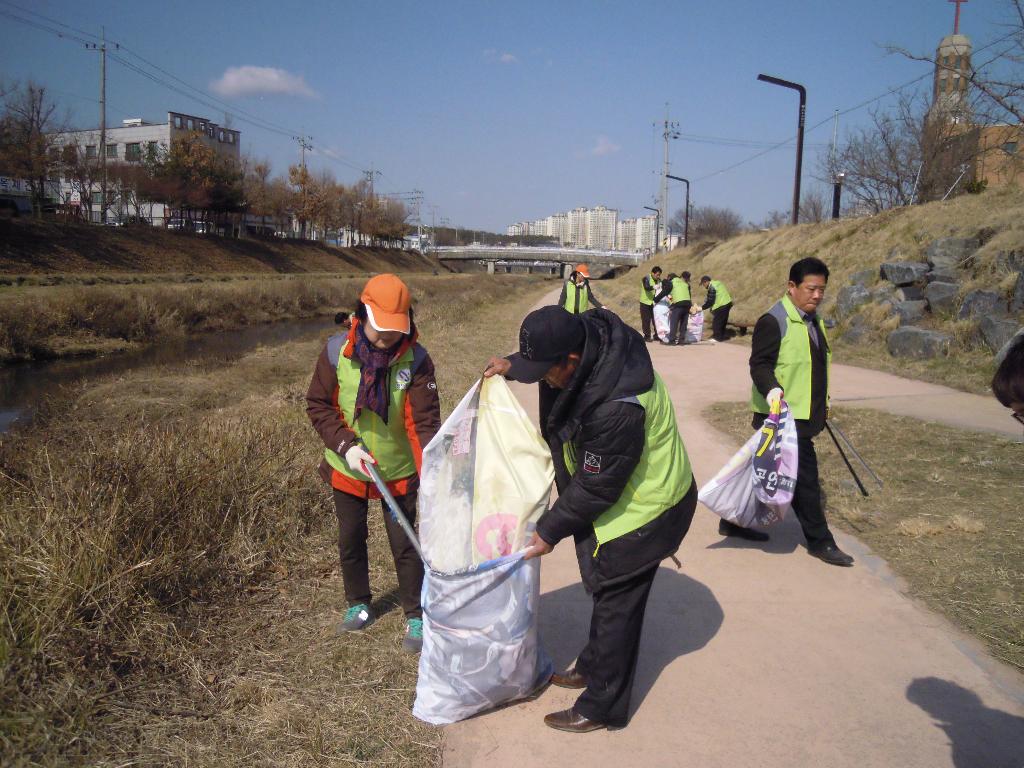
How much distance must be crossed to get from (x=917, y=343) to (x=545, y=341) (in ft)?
37.9

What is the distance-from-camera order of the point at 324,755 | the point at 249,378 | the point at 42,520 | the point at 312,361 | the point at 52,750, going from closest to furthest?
1. the point at 52,750
2. the point at 324,755
3. the point at 42,520
4. the point at 249,378
5. the point at 312,361

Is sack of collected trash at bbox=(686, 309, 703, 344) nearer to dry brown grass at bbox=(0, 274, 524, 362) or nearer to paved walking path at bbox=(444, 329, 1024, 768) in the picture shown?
paved walking path at bbox=(444, 329, 1024, 768)

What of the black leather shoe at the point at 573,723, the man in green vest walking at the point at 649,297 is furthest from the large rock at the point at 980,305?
the black leather shoe at the point at 573,723

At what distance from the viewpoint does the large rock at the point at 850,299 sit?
14.8 m

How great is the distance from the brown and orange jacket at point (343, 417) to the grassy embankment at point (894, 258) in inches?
352

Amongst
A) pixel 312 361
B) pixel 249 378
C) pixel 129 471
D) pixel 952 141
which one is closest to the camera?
pixel 129 471

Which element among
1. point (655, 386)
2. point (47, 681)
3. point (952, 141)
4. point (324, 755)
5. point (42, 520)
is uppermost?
point (952, 141)

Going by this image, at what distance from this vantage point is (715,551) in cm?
507

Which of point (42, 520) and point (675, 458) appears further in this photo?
point (42, 520)

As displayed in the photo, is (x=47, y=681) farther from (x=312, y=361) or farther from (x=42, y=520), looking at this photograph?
(x=312, y=361)

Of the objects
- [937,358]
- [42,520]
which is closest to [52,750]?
[42,520]

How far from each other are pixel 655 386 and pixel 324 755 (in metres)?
1.85

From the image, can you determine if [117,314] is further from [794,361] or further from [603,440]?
[603,440]

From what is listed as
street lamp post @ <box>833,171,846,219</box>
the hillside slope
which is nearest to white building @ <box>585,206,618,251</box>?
the hillside slope
